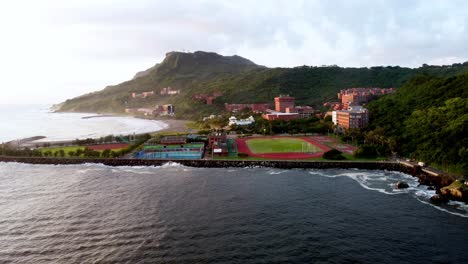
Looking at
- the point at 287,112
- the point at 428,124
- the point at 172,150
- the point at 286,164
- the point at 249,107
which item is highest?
the point at 249,107

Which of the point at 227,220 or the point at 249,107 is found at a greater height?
the point at 249,107

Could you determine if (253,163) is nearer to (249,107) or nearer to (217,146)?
(217,146)

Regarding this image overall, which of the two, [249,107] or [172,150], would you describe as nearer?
[172,150]

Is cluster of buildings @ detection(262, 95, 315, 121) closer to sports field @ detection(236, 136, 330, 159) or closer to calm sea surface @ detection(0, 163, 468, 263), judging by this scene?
sports field @ detection(236, 136, 330, 159)

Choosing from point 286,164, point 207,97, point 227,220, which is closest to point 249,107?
point 207,97

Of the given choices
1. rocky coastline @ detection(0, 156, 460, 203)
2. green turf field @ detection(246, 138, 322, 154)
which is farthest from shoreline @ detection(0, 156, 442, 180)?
green turf field @ detection(246, 138, 322, 154)

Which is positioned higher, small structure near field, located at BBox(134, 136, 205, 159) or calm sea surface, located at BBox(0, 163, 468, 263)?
small structure near field, located at BBox(134, 136, 205, 159)

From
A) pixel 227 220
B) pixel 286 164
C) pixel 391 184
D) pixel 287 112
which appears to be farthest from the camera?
pixel 287 112
